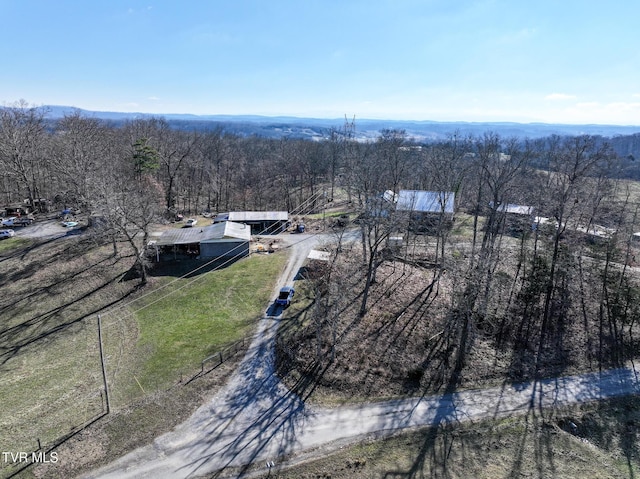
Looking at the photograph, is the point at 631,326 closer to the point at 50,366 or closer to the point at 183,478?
the point at 183,478

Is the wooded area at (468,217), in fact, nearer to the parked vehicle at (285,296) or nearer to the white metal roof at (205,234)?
the parked vehicle at (285,296)

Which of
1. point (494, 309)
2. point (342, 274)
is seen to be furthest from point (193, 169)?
point (494, 309)

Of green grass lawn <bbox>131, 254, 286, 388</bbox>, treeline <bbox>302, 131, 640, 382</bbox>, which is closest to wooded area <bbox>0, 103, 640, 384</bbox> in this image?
treeline <bbox>302, 131, 640, 382</bbox>

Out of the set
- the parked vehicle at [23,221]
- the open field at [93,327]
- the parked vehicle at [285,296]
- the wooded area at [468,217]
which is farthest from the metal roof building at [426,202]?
the parked vehicle at [23,221]

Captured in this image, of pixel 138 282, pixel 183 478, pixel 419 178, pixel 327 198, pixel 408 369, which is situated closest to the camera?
pixel 183 478

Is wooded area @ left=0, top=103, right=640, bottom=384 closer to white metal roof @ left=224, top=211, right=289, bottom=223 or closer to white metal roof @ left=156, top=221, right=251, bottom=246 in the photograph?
white metal roof @ left=156, top=221, right=251, bottom=246
